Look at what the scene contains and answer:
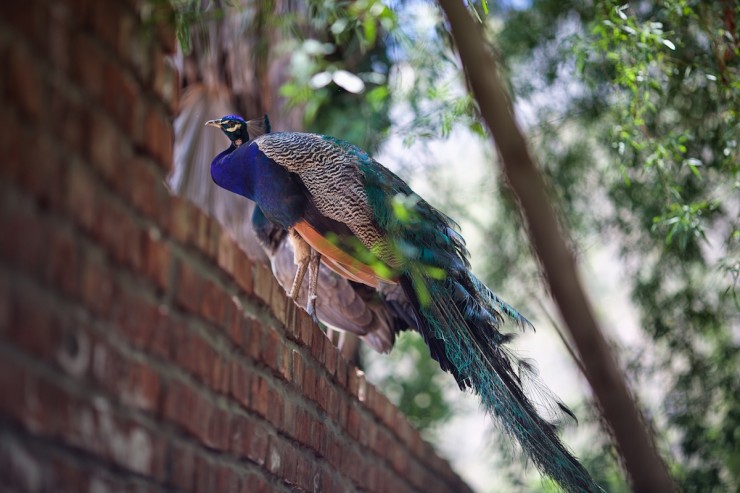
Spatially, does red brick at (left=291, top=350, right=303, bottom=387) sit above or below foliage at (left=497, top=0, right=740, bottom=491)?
below

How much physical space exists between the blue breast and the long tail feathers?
51cm

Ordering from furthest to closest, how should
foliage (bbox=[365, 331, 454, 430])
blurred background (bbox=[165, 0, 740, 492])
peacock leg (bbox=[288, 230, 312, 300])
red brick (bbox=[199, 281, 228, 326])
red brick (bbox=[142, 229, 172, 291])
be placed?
foliage (bbox=[365, 331, 454, 430]) → blurred background (bbox=[165, 0, 740, 492]) → peacock leg (bbox=[288, 230, 312, 300]) → red brick (bbox=[199, 281, 228, 326]) → red brick (bbox=[142, 229, 172, 291])

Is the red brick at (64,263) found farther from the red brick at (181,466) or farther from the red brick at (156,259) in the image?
the red brick at (181,466)

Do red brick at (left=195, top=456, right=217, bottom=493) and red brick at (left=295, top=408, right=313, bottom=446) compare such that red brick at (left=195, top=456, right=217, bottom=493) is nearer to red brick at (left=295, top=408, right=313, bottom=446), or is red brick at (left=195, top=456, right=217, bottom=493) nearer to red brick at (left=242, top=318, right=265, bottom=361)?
red brick at (left=242, top=318, right=265, bottom=361)

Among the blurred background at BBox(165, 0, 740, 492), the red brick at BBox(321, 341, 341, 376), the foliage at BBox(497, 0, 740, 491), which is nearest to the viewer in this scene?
the red brick at BBox(321, 341, 341, 376)

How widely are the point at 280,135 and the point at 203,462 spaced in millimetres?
2190

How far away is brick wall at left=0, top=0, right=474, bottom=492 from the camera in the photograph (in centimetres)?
118

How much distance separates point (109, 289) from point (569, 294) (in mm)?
642

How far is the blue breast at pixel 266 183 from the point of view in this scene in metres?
3.63

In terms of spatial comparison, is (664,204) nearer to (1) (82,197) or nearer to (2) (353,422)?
(2) (353,422)

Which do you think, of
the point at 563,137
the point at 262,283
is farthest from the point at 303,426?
the point at 563,137

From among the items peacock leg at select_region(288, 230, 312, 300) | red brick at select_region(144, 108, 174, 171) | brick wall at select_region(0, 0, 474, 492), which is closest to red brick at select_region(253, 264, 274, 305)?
brick wall at select_region(0, 0, 474, 492)

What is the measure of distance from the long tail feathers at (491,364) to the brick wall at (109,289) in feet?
4.05

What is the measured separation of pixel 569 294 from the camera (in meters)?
1.26
